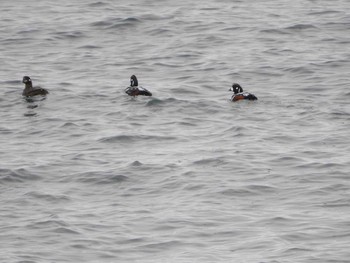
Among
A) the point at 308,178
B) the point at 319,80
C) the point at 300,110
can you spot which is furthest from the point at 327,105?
the point at 308,178

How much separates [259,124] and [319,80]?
556 cm

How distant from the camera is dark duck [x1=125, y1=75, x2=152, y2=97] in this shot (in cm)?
3491

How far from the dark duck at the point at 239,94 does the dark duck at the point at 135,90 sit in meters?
2.48

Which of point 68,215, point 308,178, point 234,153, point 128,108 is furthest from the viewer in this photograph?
point 128,108

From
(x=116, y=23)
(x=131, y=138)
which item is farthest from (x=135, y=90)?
(x=116, y=23)

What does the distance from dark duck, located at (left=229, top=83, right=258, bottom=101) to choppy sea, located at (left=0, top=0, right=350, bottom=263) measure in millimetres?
162

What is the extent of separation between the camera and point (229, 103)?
34594 mm

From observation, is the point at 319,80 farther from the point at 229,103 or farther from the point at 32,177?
the point at 32,177

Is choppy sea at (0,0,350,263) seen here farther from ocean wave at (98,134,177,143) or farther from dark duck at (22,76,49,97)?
dark duck at (22,76,49,97)

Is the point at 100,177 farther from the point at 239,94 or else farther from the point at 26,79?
the point at 26,79

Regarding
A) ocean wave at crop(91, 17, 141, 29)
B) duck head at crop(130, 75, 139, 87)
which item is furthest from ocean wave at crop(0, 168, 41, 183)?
ocean wave at crop(91, 17, 141, 29)

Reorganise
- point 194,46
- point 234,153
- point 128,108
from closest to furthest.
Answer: point 234,153 → point 128,108 → point 194,46

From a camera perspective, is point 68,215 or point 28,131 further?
point 28,131

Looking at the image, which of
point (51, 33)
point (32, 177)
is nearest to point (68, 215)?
point (32, 177)
